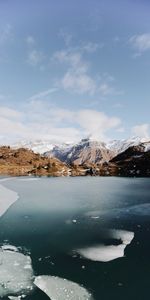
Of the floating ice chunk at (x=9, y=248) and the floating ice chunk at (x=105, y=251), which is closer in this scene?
the floating ice chunk at (x=105, y=251)

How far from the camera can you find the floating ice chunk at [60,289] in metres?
11.2

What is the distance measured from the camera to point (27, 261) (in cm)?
1478

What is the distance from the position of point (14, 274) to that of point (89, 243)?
5629 millimetres

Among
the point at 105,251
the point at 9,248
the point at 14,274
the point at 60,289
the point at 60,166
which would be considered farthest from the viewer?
the point at 60,166

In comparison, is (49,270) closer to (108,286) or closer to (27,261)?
(27,261)

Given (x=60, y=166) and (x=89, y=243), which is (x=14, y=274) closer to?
(x=89, y=243)

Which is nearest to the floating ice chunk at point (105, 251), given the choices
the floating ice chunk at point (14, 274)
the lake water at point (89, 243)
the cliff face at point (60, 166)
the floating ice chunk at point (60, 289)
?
the lake water at point (89, 243)

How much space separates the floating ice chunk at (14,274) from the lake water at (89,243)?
1.25 feet

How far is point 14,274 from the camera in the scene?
13.4 meters

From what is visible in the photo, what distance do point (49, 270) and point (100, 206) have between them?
16.7m

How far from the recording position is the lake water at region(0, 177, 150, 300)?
12289mm

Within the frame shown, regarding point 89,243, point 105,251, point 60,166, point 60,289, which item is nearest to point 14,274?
point 60,289

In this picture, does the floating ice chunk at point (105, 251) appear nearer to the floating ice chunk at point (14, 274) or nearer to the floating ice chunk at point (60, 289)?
the floating ice chunk at point (14, 274)

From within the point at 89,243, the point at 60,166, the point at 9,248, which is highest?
the point at 60,166
